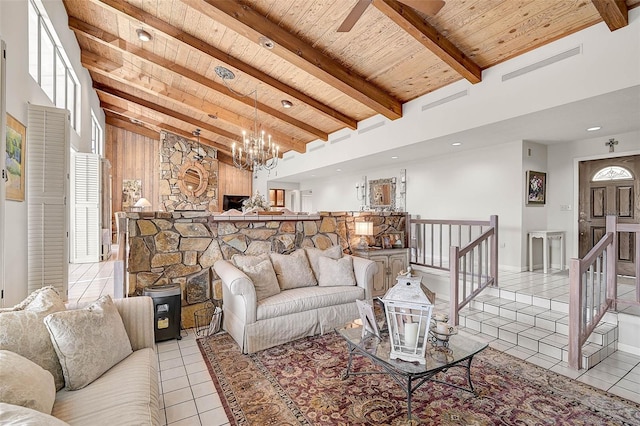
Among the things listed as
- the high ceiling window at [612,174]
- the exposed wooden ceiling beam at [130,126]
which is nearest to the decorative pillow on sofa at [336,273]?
the high ceiling window at [612,174]

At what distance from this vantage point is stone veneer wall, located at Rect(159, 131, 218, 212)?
956 cm

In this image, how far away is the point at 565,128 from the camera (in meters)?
4.21

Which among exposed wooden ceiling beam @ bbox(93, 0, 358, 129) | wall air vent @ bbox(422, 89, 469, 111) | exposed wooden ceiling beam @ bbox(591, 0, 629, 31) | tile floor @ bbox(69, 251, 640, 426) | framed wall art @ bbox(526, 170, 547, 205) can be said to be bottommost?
tile floor @ bbox(69, 251, 640, 426)

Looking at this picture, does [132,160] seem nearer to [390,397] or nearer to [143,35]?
[143,35]

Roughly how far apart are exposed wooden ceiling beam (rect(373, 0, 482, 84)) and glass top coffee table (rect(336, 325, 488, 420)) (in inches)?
118

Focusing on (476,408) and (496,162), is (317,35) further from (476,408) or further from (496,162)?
(476,408)

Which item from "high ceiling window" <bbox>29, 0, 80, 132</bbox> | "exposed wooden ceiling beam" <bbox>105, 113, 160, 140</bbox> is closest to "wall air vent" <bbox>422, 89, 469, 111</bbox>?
"high ceiling window" <bbox>29, 0, 80, 132</bbox>

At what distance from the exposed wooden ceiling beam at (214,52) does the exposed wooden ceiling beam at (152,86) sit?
224 cm

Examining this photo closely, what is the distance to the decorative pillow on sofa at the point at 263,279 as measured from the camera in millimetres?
3194

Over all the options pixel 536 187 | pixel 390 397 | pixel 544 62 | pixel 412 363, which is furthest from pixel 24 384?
pixel 536 187

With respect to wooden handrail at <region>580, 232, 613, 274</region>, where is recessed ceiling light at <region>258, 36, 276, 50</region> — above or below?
above

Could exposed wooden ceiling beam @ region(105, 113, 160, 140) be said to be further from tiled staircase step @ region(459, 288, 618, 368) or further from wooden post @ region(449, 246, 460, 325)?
tiled staircase step @ region(459, 288, 618, 368)

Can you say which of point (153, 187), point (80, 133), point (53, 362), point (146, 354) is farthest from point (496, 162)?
point (153, 187)

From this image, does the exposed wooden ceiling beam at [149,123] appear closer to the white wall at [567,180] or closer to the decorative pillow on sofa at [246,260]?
the decorative pillow on sofa at [246,260]
